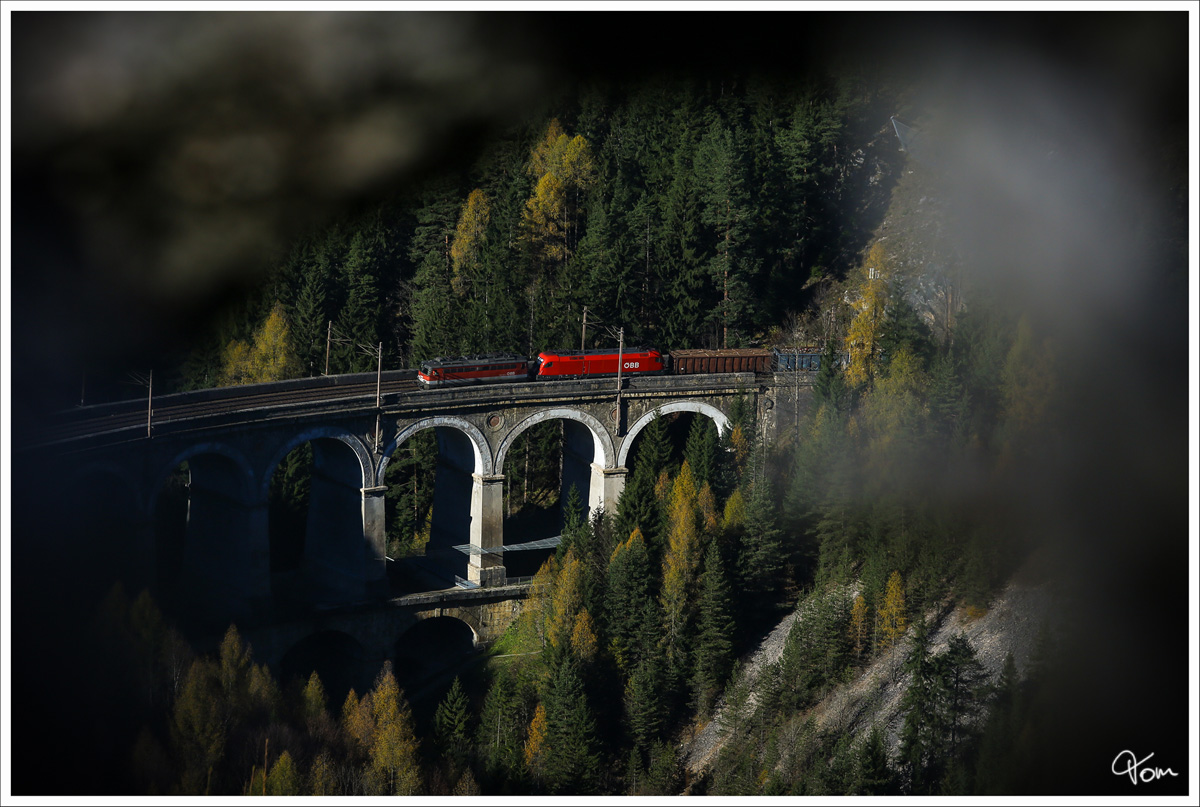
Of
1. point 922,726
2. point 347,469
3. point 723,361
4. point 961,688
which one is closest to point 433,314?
point 347,469

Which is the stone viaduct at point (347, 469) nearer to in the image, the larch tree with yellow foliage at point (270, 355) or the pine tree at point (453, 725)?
the pine tree at point (453, 725)

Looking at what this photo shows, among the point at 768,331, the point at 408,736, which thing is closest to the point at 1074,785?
the point at 408,736

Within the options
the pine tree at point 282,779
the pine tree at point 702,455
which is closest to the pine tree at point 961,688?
the pine tree at point 702,455

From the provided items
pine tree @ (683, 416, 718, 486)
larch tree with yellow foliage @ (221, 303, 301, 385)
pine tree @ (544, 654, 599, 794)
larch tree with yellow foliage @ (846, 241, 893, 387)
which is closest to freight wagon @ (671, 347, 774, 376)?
larch tree with yellow foliage @ (846, 241, 893, 387)

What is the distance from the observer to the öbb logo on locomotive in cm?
7375

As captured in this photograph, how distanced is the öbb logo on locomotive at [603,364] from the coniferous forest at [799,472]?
2.48 m

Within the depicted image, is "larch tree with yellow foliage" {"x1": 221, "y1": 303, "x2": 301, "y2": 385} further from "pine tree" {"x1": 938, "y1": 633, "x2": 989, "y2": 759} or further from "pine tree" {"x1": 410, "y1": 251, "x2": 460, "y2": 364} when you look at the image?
"pine tree" {"x1": 938, "y1": 633, "x2": 989, "y2": 759}

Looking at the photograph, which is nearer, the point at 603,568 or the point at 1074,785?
the point at 1074,785

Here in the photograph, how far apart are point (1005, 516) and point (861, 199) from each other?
39956mm

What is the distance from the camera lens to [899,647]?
60.5 metres

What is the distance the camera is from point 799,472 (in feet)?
221

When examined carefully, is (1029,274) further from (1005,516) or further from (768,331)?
(768,331)
